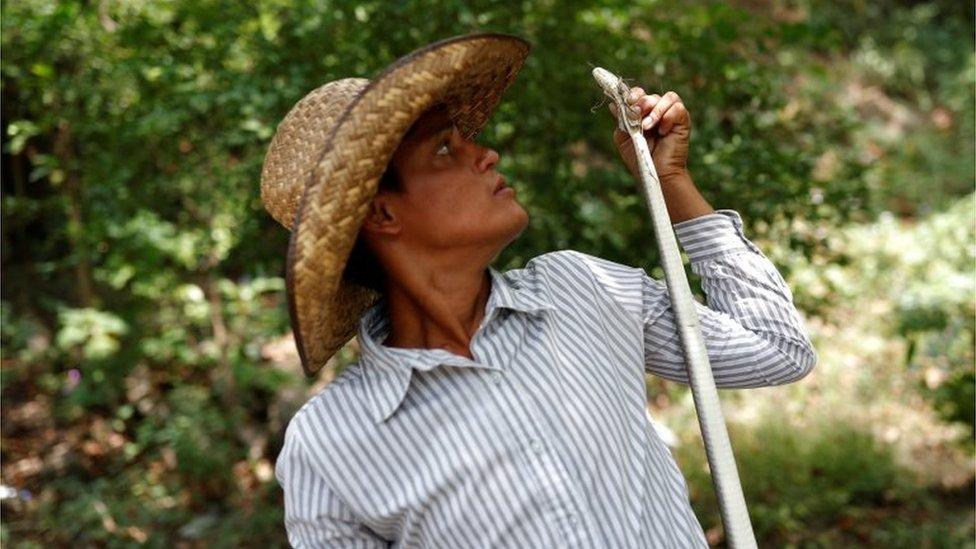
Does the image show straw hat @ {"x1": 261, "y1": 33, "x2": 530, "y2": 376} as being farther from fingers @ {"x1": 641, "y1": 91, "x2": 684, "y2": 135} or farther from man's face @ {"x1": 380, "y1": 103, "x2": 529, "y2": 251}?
fingers @ {"x1": 641, "y1": 91, "x2": 684, "y2": 135}

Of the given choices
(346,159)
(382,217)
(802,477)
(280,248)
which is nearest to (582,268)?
(382,217)

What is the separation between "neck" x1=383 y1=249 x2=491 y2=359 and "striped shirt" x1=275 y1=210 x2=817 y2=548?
3 centimetres

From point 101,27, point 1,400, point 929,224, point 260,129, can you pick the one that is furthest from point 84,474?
point 929,224

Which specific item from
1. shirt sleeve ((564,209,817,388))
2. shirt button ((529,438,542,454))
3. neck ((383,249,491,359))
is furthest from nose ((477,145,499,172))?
shirt button ((529,438,542,454))

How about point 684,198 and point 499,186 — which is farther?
point 684,198

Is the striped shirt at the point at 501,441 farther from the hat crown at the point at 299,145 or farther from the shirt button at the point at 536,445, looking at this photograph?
the hat crown at the point at 299,145

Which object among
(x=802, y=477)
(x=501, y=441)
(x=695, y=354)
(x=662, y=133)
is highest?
(x=662, y=133)

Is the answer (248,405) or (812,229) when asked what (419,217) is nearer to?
(812,229)

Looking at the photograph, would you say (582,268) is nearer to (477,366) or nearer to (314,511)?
(477,366)

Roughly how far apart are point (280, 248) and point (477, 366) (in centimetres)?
234

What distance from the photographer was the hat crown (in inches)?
60.4

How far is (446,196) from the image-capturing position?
1.48 m

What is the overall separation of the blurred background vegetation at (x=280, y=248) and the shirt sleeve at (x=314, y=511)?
1777mm

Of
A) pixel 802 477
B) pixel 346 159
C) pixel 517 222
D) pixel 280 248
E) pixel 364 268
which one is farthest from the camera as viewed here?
pixel 802 477
